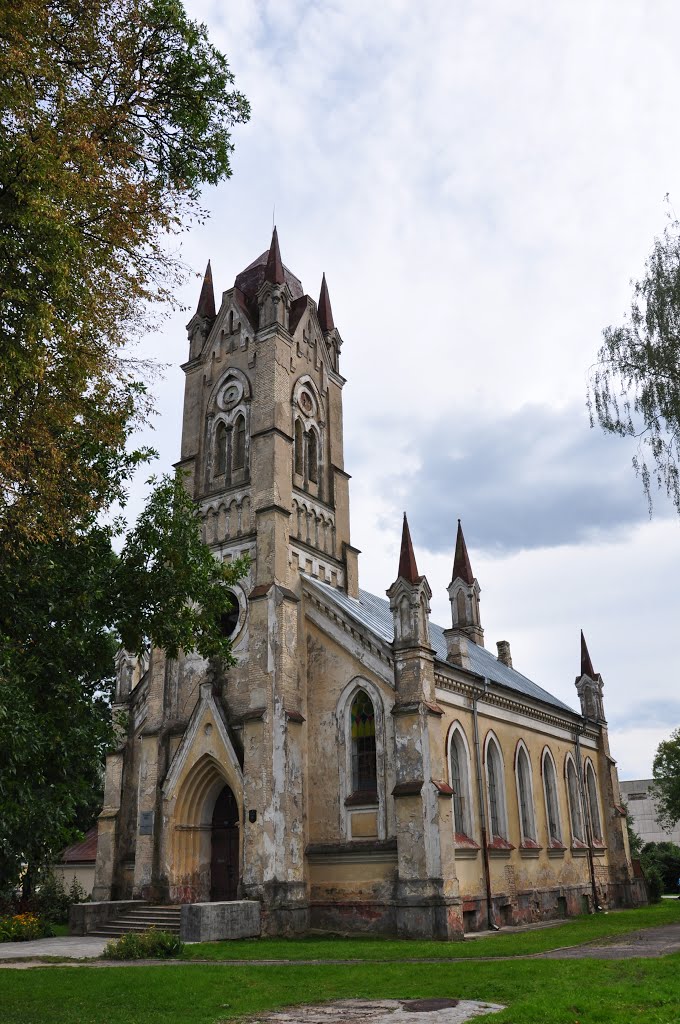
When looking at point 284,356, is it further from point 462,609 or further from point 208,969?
point 208,969

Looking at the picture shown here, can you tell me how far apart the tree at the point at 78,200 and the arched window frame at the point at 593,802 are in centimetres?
2908

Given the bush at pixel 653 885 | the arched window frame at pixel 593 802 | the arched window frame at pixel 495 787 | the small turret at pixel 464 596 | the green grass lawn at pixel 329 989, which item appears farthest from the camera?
the small turret at pixel 464 596

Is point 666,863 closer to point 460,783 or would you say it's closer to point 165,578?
point 460,783

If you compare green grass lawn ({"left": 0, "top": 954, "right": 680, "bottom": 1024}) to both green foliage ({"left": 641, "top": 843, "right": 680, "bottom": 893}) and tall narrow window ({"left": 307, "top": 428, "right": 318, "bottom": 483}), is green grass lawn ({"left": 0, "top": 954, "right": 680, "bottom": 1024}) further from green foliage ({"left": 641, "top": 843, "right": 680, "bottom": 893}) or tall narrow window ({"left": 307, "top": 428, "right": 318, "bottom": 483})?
green foliage ({"left": 641, "top": 843, "right": 680, "bottom": 893})

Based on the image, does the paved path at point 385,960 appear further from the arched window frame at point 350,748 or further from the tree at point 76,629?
the arched window frame at point 350,748

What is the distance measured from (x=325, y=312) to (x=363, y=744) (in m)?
17.6

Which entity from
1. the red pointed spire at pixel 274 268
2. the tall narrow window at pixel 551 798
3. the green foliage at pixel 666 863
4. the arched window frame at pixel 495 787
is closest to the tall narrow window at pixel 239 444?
the red pointed spire at pixel 274 268

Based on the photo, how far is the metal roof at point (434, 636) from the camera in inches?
974

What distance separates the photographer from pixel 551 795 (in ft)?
105

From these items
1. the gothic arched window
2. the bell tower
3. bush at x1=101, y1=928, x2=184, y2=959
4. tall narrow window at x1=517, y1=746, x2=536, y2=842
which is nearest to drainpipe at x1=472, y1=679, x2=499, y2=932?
the gothic arched window

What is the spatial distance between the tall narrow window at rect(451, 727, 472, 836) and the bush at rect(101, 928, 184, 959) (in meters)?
9.78

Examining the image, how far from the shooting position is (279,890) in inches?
847

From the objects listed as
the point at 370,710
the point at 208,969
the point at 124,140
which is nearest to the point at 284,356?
the point at 370,710

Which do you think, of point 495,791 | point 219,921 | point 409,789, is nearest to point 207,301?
point 409,789
